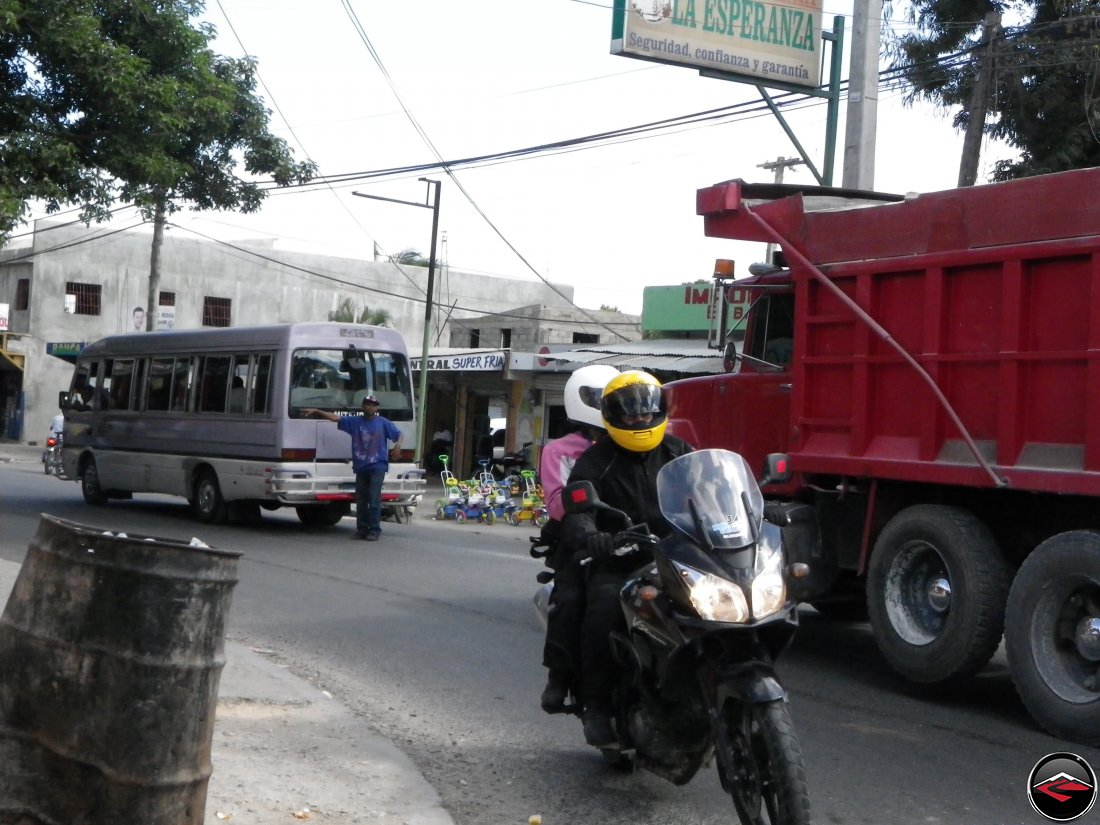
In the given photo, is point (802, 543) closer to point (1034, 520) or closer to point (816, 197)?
point (1034, 520)

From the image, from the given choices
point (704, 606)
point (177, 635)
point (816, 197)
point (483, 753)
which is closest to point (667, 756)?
point (704, 606)

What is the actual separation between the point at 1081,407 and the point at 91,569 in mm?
4902

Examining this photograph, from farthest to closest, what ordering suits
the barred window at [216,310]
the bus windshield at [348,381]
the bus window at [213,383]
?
the barred window at [216,310] → the bus window at [213,383] → the bus windshield at [348,381]

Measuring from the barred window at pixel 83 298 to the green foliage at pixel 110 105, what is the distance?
29279 mm

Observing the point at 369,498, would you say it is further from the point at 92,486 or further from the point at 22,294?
the point at 22,294

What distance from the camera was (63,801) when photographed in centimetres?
397

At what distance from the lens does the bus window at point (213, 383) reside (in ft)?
55.5

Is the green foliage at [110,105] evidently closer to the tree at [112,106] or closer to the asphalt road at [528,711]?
the tree at [112,106]

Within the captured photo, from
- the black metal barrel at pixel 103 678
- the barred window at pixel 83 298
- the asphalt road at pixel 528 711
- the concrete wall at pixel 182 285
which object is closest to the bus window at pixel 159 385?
the asphalt road at pixel 528 711

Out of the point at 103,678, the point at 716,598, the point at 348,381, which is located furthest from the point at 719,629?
the point at 348,381

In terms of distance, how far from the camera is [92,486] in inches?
785

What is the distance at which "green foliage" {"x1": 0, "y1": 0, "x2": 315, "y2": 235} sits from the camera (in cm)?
1581

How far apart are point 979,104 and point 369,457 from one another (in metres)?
8.93

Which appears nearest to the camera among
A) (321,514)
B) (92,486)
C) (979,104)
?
(979,104)
